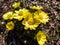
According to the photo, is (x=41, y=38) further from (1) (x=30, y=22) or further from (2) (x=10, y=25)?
(2) (x=10, y=25)

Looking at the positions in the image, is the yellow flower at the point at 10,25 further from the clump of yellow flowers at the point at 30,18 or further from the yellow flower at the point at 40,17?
the yellow flower at the point at 40,17

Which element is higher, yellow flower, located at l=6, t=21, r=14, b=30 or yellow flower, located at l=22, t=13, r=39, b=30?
yellow flower, located at l=22, t=13, r=39, b=30

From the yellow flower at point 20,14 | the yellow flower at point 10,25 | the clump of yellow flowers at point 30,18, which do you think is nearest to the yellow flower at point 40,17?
the clump of yellow flowers at point 30,18

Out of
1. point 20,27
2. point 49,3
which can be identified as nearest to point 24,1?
point 49,3

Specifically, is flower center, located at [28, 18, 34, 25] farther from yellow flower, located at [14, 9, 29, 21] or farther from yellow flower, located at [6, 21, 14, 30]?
yellow flower, located at [6, 21, 14, 30]

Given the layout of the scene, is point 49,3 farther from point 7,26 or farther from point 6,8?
point 7,26

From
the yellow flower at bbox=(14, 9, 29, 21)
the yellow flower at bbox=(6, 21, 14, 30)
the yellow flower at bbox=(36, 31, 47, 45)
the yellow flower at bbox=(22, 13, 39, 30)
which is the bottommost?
the yellow flower at bbox=(36, 31, 47, 45)

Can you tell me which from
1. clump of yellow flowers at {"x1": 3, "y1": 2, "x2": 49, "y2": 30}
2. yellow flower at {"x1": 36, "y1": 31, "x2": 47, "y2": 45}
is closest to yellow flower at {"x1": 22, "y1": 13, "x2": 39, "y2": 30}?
clump of yellow flowers at {"x1": 3, "y1": 2, "x2": 49, "y2": 30}

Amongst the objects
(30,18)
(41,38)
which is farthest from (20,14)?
(41,38)
